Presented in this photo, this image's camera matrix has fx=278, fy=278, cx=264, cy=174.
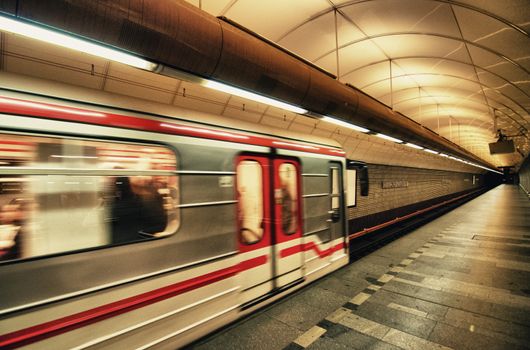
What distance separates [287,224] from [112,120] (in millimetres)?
2900

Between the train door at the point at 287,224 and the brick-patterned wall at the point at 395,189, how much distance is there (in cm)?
670

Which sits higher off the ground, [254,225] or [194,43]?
[194,43]

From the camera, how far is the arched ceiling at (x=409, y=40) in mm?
4793

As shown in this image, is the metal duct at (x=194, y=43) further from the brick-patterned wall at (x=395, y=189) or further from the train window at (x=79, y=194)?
the brick-patterned wall at (x=395, y=189)

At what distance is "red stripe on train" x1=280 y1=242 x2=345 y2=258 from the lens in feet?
14.4

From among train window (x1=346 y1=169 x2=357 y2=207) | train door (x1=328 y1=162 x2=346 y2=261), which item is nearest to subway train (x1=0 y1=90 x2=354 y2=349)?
train door (x1=328 y1=162 x2=346 y2=261)

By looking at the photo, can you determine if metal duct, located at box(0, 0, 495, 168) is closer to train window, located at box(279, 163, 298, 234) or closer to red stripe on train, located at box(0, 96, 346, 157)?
red stripe on train, located at box(0, 96, 346, 157)

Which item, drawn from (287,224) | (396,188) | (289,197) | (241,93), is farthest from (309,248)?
(396,188)

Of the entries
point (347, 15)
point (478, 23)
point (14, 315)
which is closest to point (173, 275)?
point (14, 315)

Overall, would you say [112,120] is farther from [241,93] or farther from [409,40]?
[409,40]

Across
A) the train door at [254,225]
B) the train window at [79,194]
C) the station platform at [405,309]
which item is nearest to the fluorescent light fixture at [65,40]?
the train window at [79,194]

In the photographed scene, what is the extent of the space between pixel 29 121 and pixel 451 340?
5.09 m

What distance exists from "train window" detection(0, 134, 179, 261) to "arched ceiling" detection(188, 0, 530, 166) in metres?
2.43

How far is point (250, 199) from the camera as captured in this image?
4.10 metres
